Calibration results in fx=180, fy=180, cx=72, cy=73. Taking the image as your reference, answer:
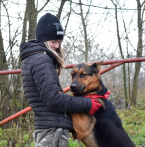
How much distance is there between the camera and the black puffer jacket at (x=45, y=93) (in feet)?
5.63

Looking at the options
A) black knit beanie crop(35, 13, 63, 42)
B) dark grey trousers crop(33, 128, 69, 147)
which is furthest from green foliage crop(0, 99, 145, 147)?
black knit beanie crop(35, 13, 63, 42)

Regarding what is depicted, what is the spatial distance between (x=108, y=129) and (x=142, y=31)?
9.43 m

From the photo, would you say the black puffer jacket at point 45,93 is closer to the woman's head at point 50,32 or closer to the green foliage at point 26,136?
the woman's head at point 50,32

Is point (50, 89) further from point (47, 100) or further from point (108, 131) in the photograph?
point (108, 131)

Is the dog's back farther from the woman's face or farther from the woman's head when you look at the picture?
the woman's face

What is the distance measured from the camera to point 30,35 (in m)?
6.27

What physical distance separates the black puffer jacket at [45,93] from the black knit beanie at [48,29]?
0.17 metres

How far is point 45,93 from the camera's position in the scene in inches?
67.1

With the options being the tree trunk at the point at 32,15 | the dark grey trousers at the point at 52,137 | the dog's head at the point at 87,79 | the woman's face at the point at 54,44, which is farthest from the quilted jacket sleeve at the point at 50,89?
the tree trunk at the point at 32,15

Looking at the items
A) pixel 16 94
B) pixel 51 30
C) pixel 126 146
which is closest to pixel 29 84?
pixel 51 30

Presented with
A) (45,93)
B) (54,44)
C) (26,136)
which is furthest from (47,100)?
(26,136)

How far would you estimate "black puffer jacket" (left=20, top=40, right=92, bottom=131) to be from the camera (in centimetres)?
171

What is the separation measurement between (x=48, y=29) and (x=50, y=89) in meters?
0.73

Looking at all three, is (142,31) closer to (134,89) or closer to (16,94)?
(134,89)
